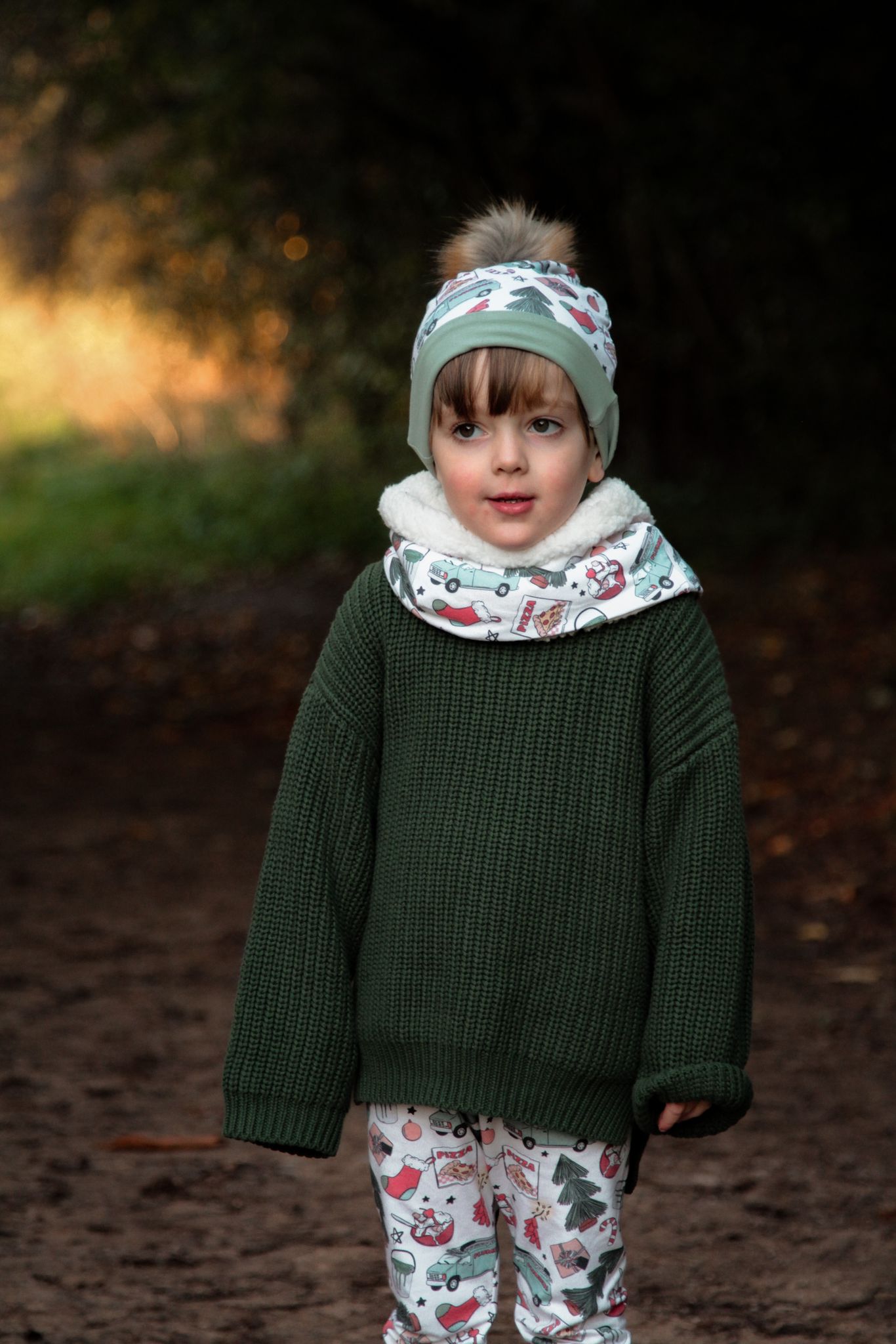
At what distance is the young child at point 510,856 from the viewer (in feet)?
6.66

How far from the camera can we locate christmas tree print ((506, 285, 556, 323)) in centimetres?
204

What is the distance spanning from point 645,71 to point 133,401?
1022 centimetres

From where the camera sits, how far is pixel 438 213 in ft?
33.4

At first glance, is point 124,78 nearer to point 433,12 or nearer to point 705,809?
point 433,12

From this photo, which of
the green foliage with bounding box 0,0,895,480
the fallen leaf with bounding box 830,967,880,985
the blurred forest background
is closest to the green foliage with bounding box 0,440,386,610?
the blurred forest background

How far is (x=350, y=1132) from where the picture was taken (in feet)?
12.3

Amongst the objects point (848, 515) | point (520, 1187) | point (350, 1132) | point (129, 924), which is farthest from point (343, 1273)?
point (848, 515)

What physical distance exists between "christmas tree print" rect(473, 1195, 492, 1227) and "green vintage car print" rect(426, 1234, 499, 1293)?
0.06 ft

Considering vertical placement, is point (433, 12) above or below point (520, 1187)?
above

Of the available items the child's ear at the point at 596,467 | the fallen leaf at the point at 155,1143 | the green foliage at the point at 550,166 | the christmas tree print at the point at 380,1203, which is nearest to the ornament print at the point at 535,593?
the child's ear at the point at 596,467

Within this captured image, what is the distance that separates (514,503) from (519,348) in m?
0.19

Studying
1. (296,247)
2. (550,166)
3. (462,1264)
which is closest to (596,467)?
(462,1264)

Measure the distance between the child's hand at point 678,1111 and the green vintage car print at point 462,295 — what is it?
1020mm

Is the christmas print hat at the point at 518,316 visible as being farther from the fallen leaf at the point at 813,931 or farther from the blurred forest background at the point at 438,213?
the blurred forest background at the point at 438,213
